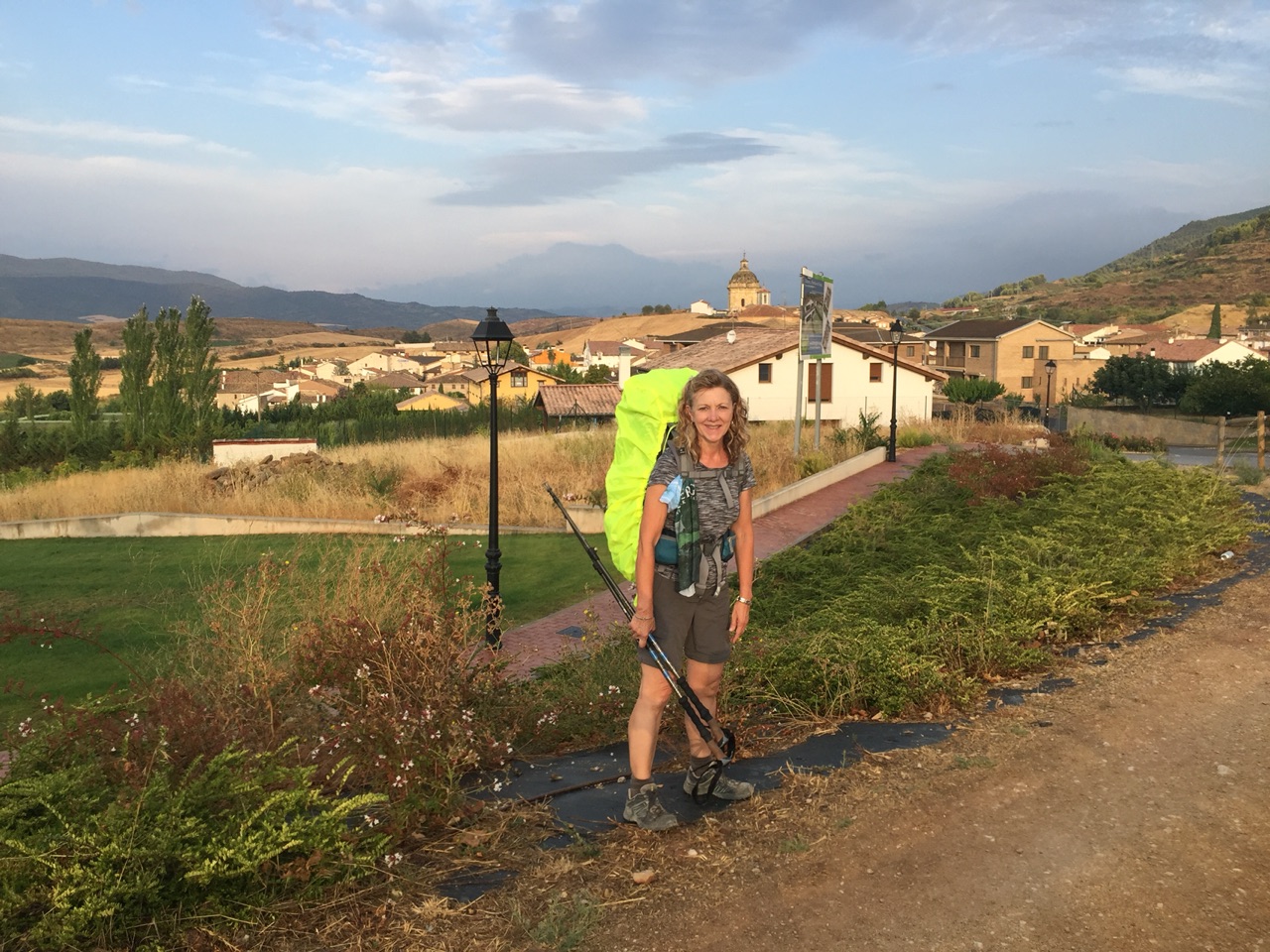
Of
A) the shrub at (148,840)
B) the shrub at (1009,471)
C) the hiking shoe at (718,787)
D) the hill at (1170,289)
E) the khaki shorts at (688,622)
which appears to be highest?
the hill at (1170,289)

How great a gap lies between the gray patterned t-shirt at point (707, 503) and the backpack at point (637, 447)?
0.34 ft

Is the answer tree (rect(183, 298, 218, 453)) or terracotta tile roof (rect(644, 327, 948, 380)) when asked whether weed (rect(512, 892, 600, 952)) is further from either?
terracotta tile roof (rect(644, 327, 948, 380))

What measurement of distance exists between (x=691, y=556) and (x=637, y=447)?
53cm

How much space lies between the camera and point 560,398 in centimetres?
5056

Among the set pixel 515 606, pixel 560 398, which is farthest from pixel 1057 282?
pixel 515 606

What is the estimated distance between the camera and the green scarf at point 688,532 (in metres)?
3.79

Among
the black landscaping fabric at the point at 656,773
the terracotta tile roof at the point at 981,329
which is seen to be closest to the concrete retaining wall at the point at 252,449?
the black landscaping fabric at the point at 656,773

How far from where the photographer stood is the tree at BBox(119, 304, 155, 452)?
31.8 m

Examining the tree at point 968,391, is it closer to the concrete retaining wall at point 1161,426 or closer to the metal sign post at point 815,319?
the concrete retaining wall at point 1161,426

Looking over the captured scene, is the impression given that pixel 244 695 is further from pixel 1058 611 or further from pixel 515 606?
pixel 515 606

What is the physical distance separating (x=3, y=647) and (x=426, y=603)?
21.6 ft

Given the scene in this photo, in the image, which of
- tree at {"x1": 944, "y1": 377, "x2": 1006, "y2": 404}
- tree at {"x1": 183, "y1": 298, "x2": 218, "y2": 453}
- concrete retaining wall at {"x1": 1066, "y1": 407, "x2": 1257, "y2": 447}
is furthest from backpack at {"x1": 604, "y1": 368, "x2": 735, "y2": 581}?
tree at {"x1": 944, "y1": 377, "x2": 1006, "y2": 404}

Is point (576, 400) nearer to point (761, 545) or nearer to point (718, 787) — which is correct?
point (761, 545)

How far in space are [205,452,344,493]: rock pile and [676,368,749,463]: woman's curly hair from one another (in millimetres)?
17100
